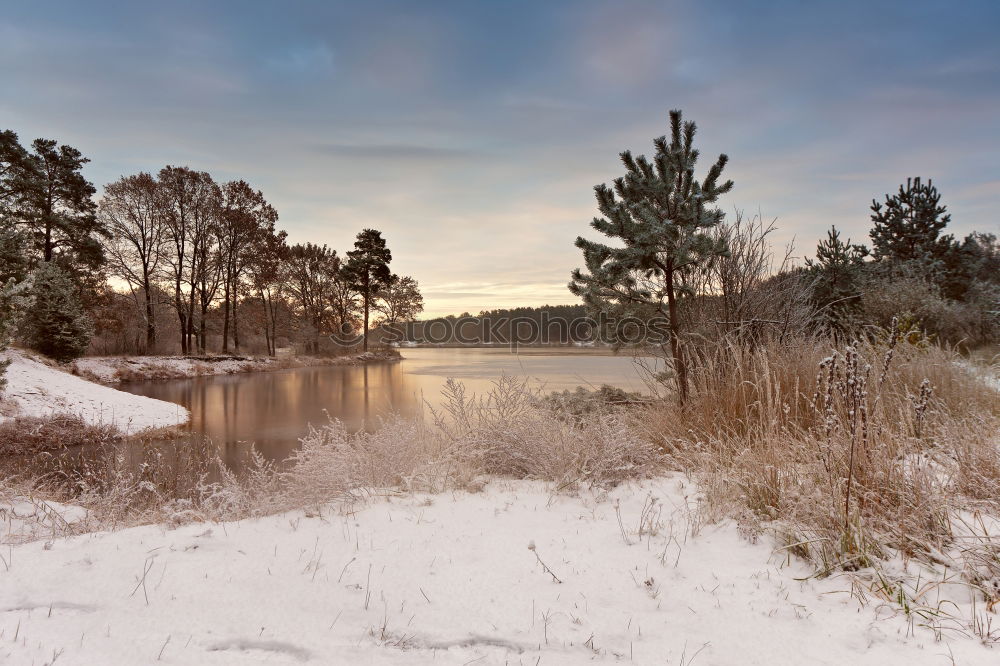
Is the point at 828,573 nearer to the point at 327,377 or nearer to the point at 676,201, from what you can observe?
the point at 676,201

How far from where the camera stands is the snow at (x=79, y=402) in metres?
10.0

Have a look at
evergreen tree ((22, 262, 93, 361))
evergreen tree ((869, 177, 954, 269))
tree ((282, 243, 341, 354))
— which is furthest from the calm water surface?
evergreen tree ((869, 177, 954, 269))

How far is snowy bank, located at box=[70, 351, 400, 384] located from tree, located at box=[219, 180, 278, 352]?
302cm

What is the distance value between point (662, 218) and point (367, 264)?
108ft

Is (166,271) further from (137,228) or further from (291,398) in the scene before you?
(291,398)

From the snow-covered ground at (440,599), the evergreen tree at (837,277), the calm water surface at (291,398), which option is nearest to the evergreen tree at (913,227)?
the evergreen tree at (837,277)

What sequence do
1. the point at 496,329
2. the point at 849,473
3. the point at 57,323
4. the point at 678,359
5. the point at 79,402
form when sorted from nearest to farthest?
the point at 849,473 < the point at 678,359 < the point at 79,402 < the point at 57,323 < the point at 496,329

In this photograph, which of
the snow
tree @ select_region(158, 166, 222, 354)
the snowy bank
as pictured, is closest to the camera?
the snow

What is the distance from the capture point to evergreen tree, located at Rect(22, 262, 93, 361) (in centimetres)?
1580

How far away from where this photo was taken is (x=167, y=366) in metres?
21.9

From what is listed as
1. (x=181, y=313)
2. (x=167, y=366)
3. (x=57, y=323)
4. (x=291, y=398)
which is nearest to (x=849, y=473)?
(x=291, y=398)

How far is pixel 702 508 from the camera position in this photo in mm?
3012

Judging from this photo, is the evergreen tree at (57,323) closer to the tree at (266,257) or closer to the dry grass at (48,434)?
the dry grass at (48,434)

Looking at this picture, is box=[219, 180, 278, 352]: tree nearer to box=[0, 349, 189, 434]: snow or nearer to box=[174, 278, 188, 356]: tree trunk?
box=[174, 278, 188, 356]: tree trunk
